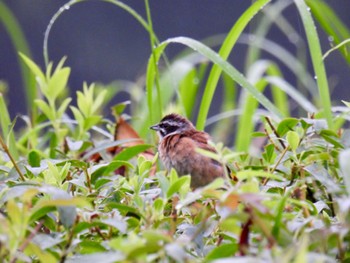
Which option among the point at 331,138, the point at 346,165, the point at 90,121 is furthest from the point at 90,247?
the point at 90,121

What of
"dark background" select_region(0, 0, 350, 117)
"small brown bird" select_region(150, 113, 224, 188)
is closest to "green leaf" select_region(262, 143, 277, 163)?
"small brown bird" select_region(150, 113, 224, 188)

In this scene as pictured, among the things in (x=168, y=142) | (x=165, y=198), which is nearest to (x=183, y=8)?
(x=168, y=142)

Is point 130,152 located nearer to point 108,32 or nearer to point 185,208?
point 185,208

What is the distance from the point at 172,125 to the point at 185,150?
185 millimetres

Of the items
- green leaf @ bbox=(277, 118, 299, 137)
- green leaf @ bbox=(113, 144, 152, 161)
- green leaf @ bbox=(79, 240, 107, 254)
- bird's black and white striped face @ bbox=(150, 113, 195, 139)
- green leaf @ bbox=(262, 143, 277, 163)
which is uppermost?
green leaf @ bbox=(277, 118, 299, 137)

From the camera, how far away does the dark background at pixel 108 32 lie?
7141 millimetres

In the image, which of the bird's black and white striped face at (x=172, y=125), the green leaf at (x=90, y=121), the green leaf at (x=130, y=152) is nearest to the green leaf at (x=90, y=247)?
the green leaf at (x=130, y=152)

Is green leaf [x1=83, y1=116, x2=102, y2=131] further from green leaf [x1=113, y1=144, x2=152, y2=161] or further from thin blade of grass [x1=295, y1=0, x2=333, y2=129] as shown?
thin blade of grass [x1=295, y1=0, x2=333, y2=129]

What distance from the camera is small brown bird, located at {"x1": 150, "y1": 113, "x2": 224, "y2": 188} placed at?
2.95 m

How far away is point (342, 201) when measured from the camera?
4.17 feet

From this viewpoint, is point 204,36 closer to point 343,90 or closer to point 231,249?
point 343,90

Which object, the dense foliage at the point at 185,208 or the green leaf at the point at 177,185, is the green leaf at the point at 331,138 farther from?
the green leaf at the point at 177,185

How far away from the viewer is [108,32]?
7371mm

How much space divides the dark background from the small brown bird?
380 centimetres
